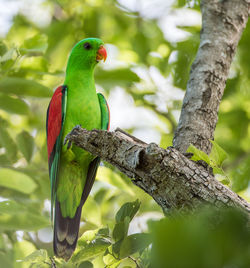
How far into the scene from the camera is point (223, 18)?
2.74 meters

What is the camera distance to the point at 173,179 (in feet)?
4.85

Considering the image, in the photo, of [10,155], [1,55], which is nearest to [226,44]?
[1,55]

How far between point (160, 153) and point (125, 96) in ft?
8.68

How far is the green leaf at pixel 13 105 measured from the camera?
8.86 ft

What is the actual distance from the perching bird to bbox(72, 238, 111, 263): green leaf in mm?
1049

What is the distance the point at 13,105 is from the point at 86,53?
0.97m

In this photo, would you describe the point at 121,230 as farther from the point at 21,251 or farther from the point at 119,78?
the point at 119,78

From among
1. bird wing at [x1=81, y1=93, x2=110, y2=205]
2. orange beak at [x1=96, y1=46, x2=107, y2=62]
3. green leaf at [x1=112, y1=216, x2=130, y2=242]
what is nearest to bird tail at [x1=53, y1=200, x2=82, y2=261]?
bird wing at [x1=81, y1=93, x2=110, y2=205]

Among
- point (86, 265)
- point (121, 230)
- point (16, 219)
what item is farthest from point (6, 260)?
point (121, 230)

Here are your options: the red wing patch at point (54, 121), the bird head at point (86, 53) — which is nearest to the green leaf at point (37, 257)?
the red wing patch at point (54, 121)

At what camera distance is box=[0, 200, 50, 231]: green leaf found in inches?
80.5

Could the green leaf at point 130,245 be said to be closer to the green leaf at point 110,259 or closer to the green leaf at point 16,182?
the green leaf at point 110,259

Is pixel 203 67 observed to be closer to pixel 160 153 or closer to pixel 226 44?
pixel 226 44

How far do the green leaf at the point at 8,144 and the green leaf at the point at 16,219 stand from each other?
Result: 0.93 metres
